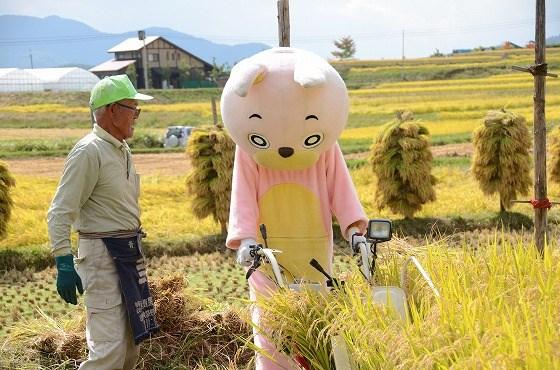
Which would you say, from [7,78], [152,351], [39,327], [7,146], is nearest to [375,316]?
[152,351]

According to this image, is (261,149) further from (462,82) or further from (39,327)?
(462,82)

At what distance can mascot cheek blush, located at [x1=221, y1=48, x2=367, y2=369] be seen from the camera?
4145 mm

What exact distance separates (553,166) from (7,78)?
57.3 m

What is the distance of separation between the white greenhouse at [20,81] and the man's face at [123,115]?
2392 inches

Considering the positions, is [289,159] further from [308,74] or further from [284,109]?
[308,74]

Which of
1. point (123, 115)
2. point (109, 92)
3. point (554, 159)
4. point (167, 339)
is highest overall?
point (109, 92)

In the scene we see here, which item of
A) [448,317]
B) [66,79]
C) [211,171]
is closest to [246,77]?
[448,317]

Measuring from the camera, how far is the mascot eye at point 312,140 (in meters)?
4.21

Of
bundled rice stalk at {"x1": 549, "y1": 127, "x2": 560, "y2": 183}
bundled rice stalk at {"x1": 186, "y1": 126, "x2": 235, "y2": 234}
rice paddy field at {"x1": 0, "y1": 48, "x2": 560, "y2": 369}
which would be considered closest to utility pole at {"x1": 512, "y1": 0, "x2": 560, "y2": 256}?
rice paddy field at {"x1": 0, "y1": 48, "x2": 560, "y2": 369}

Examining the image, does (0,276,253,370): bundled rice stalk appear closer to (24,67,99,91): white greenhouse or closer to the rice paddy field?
the rice paddy field

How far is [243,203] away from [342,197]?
528 mm

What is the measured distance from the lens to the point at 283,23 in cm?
603

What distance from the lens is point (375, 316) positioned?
2.89 meters

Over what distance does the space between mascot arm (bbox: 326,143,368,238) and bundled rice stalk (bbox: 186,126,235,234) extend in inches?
228
